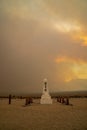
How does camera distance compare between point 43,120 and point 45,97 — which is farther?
point 45,97

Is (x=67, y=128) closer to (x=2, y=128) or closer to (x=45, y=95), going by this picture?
(x=2, y=128)

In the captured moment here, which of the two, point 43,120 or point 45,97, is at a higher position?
point 45,97

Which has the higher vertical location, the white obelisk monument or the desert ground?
the white obelisk monument

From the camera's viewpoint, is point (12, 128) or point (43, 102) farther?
point (43, 102)

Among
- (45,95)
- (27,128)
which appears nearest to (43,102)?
(45,95)

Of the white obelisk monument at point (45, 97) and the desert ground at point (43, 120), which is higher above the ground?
the white obelisk monument at point (45, 97)

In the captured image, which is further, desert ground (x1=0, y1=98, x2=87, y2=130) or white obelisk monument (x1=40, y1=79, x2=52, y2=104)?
white obelisk monument (x1=40, y1=79, x2=52, y2=104)

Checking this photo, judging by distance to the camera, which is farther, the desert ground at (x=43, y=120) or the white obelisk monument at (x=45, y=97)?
the white obelisk monument at (x=45, y=97)

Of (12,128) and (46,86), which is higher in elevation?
(46,86)

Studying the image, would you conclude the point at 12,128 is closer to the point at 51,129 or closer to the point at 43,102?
the point at 51,129

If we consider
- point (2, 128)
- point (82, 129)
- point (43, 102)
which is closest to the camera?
point (82, 129)

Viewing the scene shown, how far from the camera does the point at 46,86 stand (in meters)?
38.8

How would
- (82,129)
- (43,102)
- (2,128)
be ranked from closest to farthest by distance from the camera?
(82,129) < (2,128) < (43,102)

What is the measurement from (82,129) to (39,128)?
302 centimetres
